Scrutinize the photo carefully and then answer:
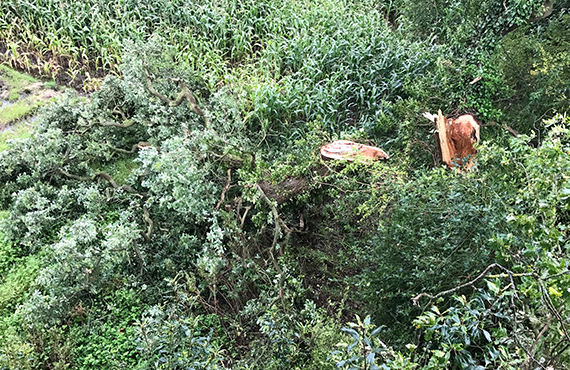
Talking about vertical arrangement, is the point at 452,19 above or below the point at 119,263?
above

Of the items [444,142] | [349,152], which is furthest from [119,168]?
[444,142]

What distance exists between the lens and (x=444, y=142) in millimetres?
3514

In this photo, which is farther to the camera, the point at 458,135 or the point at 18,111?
the point at 18,111

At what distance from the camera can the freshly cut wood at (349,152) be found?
321cm

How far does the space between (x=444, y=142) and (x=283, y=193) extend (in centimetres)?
156

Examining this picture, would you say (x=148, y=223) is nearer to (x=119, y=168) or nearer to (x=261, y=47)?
(x=119, y=168)

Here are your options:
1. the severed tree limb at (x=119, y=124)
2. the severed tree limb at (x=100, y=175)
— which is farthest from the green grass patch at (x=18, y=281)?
the severed tree limb at (x=119, y=124)

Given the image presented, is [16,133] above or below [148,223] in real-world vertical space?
above

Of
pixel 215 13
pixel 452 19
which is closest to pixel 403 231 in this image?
pixel 452 19

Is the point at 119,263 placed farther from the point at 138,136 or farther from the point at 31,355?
the point at 138,136

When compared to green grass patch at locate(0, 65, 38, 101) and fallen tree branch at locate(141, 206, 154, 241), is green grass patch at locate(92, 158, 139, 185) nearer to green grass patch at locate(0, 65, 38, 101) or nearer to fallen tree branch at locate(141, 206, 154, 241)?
fallen tree branch at locate(141, 206, 154, 241)

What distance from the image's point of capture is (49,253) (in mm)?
3035

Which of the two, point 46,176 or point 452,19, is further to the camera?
point 452,19

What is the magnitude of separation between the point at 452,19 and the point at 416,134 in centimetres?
207
